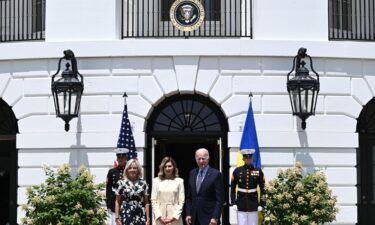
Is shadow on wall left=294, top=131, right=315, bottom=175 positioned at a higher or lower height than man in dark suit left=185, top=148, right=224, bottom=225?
higher

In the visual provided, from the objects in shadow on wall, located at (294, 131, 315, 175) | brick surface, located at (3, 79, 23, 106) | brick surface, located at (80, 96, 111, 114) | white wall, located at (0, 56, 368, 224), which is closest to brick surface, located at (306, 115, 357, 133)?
white wall, located at (0, 56, 368, 224)

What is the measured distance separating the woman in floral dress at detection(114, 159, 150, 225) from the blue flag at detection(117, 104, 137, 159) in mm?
3439

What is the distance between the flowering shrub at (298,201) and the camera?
1462 cm

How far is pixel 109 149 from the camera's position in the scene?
53.3 ft

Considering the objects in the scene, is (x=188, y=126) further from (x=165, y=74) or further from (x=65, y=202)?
(x=65, y=202)

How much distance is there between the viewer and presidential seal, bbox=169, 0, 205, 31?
658 inches

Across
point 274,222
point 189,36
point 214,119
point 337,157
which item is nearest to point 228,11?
point 189,36

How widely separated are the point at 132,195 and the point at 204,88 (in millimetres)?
4434

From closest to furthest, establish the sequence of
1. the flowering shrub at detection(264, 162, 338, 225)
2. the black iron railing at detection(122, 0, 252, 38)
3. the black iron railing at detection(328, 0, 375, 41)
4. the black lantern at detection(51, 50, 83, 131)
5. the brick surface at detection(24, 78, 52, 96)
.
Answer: the flowering shrub at detection(264, 162, 338, 225)
the black lantern at detection(51, 50, 83, 131)
the brick surface at detection(24, 78, 52, 96)
the black iron railing at detection(122, 0, 252, 38)
the black iron railing at detection(328, 0, 375, 41)

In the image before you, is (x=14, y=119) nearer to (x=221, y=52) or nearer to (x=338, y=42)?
(x=221, y=52)

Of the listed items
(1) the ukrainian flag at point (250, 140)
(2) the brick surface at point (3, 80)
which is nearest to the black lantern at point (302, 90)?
(1) the ukrainian flag at point (250, 140)

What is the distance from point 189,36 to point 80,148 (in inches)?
128

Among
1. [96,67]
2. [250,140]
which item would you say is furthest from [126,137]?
[250,140]

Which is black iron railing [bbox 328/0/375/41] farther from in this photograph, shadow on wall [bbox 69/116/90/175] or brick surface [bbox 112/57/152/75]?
shadow on wall [bbox 69/116/90/175]
